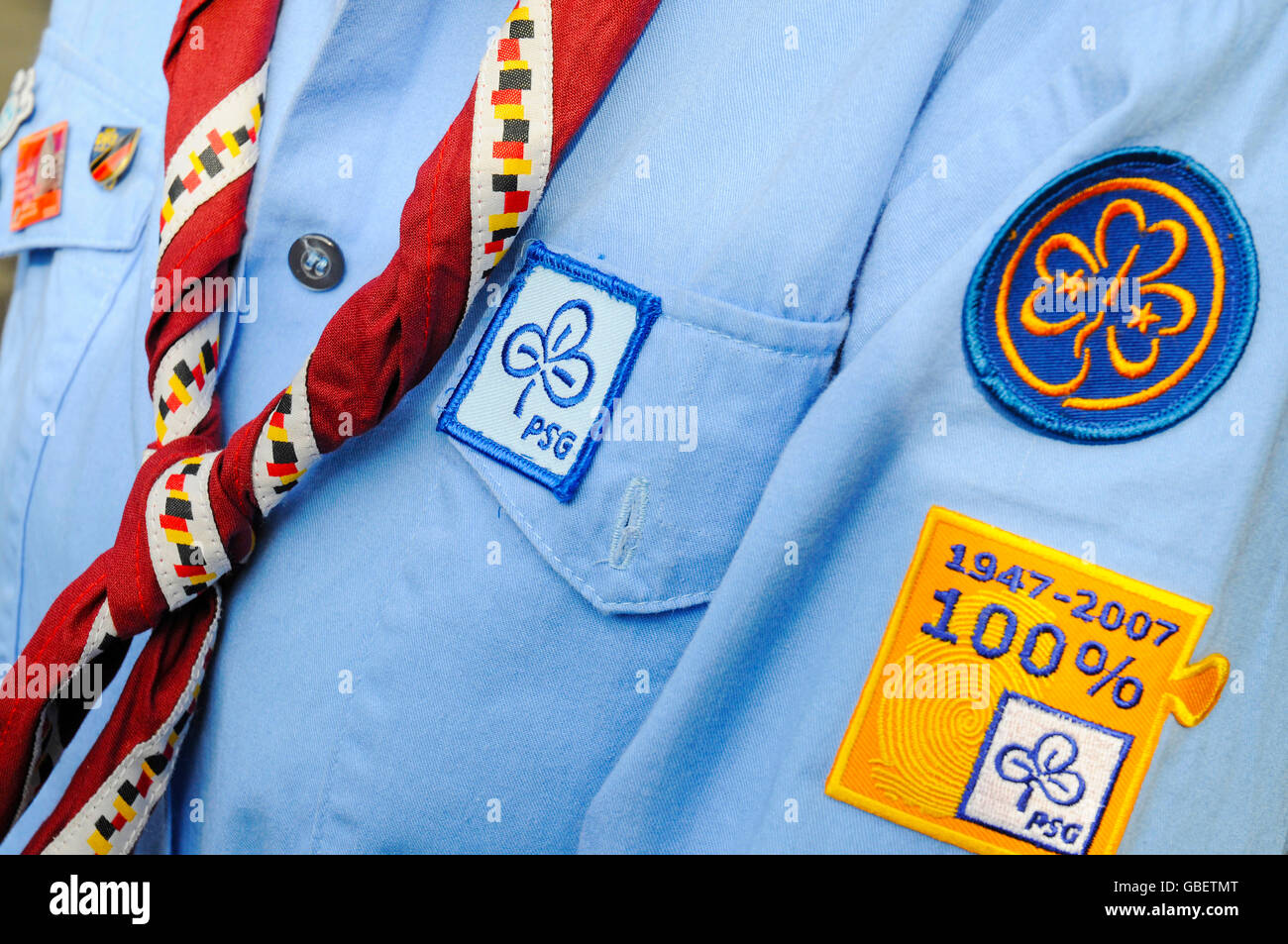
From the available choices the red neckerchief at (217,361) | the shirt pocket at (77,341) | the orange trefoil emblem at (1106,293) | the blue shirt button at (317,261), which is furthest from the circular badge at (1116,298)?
the shirt pocket at (77,341)

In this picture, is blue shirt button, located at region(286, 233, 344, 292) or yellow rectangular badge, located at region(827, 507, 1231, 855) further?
blue shirt button, located at region(286, 233, 344, 292)

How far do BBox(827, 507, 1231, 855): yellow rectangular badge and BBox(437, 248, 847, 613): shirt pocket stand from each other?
0.10 metres

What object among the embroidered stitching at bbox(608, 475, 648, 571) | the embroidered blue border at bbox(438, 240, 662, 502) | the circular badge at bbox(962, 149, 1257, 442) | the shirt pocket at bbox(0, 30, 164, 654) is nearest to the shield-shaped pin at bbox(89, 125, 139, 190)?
the shirt pocket at bbox(0, 30, 164, 654)

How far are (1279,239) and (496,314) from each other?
0.40 meters

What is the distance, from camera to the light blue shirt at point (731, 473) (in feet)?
1.50

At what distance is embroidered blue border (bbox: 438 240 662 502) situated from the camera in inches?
19.8

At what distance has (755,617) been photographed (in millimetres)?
483

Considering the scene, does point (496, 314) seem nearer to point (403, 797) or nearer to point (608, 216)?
point (608, 216)

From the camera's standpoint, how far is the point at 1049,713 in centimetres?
46

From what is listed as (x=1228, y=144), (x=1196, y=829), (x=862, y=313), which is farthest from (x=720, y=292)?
(x=1196, y=829)

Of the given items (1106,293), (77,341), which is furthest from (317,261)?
(1106,293)

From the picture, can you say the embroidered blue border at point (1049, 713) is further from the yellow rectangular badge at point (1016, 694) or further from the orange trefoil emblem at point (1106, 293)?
the orange trefoil emblem at point (1106, 293)

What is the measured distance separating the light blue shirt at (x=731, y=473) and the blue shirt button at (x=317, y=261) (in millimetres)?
11

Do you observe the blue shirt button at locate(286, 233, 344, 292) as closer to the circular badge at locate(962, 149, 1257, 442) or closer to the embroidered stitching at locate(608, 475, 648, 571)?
the embroidered stitching at locate(608, 475, 648, 571)
